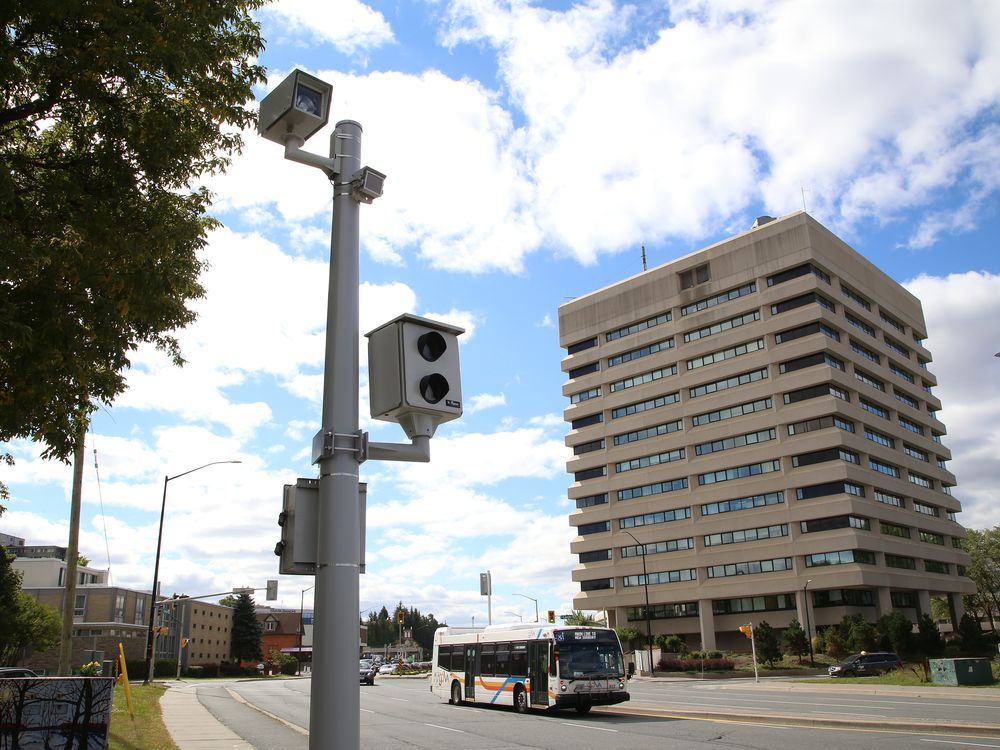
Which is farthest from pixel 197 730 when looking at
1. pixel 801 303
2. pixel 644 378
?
pixel 644 378

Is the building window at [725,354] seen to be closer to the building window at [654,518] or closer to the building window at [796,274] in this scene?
the building window at [796,274]

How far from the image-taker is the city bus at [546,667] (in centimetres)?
2342

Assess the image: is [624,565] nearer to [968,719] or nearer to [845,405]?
[845,405]

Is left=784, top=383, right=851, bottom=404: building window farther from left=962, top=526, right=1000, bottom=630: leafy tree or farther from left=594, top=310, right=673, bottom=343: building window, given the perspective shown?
left=962, top=526, right=1000, bottom=630: leafy tree

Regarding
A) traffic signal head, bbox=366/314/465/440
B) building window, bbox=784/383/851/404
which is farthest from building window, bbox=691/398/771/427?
traffic signal head, bbox=366/314/465/440

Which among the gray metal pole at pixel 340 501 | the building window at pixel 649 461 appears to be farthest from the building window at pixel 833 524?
the gray metal pole at pixel 340 501

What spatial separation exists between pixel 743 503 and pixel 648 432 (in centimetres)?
1266

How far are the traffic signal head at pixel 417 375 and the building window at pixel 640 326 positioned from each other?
7847 centimetres

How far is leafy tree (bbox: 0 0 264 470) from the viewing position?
8.03 meters

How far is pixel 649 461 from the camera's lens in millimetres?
79188

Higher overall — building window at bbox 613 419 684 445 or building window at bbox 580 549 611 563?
building window at bbox 613 419 684 445

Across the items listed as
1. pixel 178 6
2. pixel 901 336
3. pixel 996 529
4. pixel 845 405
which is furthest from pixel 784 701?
pixel 996 529

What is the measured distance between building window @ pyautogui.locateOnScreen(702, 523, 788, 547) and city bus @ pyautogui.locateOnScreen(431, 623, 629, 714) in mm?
45947

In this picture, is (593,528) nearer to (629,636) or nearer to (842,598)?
(629,636)
